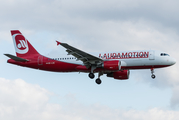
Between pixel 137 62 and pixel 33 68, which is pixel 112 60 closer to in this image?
pixel 137 62

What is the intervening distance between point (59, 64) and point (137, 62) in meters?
12.7

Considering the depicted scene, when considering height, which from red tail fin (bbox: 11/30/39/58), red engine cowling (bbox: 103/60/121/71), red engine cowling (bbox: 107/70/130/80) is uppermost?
red tail fin (bbox: 11/30/39/58)

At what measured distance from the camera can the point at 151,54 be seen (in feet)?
164

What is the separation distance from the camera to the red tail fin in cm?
5741

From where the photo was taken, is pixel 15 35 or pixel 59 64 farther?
pixel 15 35

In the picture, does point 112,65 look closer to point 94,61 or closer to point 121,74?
point 94,61

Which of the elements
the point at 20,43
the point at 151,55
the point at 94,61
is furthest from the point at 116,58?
the point at 20,43

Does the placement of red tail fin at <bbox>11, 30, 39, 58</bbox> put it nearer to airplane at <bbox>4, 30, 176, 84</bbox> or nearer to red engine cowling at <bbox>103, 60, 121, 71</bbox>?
airplane at <bbox>4, 30, 176, 84</bbox>

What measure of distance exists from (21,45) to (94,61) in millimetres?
14889

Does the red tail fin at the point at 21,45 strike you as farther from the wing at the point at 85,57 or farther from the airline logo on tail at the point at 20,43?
the wing at the point at 85,57

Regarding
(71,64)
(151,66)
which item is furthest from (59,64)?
(151,66)

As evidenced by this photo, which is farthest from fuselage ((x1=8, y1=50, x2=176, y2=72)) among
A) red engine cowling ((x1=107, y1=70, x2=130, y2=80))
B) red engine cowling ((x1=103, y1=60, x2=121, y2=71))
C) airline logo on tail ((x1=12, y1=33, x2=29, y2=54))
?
red engine cowling ((x1=107, y1=70, x2=130, y2=80))

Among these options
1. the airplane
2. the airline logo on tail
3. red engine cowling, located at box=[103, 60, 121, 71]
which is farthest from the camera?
the airline logo on tail

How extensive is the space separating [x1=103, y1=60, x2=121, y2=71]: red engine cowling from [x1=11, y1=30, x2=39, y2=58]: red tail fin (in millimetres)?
13380
